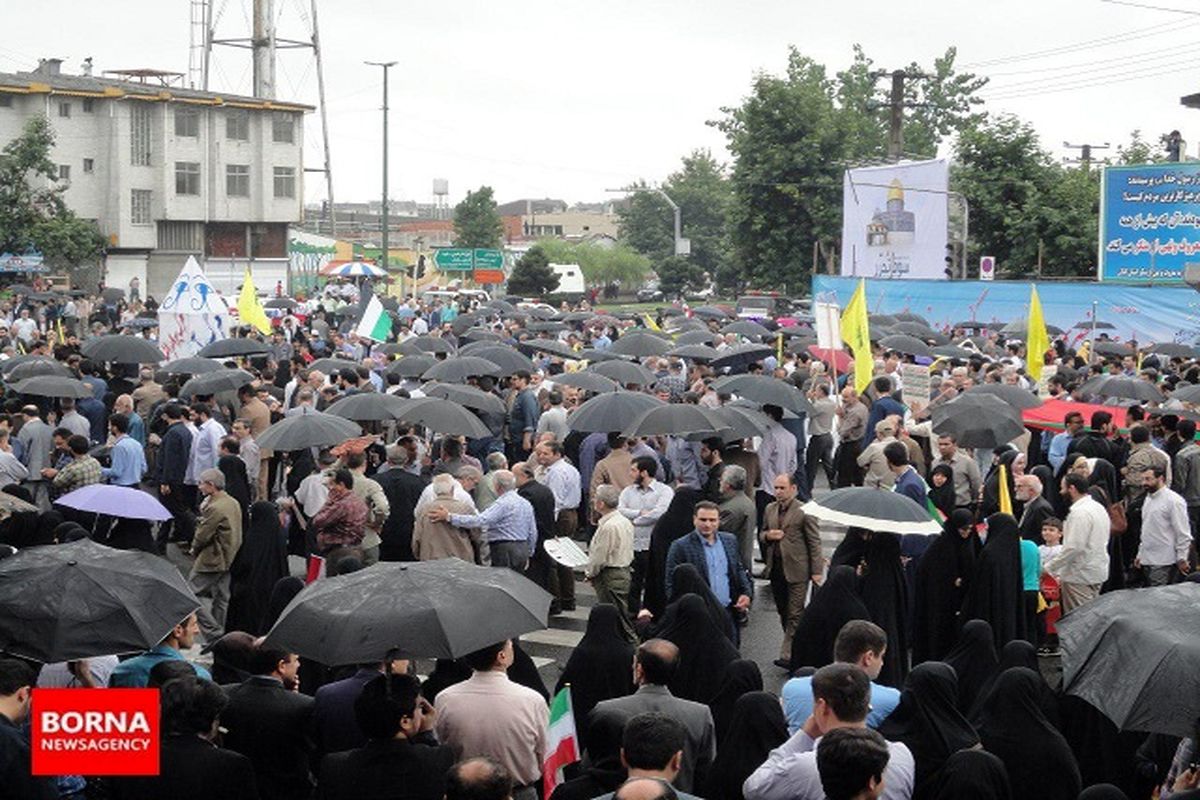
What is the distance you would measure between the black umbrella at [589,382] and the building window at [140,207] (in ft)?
172

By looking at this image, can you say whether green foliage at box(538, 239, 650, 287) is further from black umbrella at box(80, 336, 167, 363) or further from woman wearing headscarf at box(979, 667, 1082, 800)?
woman wearing headscarf at box(979, 667, 1082, 800)

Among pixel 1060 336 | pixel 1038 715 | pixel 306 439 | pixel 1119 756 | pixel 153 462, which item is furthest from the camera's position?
pixel 1060 336

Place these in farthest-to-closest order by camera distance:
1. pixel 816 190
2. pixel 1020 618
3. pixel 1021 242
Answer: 1. pixel 816 190
2. pixel 1021 242
3. pixel 1020 618

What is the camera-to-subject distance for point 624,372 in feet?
62.9

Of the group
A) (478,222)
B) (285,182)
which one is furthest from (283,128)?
(478,222)

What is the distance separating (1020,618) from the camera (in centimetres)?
1152

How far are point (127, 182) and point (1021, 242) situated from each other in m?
36.8

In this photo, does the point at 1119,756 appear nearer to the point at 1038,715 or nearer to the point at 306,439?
the point at 1038,715

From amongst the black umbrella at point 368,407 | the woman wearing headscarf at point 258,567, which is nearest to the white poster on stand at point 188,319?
the black umbrella at point 368,407

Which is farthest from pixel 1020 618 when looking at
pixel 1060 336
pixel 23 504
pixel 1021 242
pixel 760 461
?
pixel 1021 242

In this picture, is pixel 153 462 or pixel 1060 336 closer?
pixel 153 462

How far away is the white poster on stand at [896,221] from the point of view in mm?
46906

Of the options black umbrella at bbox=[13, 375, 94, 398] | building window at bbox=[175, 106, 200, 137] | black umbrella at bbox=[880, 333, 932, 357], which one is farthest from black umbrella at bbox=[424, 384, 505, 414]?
building window at bbox=[175, 106, 200, 137]

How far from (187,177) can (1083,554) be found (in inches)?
2406
